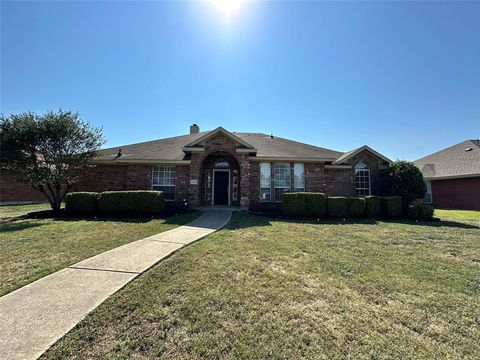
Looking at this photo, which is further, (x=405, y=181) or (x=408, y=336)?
(x=405, y=181)

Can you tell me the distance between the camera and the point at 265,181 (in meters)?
14.0

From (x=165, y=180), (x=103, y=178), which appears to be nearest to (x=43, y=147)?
(x=103, y=178)

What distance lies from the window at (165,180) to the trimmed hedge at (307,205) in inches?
271

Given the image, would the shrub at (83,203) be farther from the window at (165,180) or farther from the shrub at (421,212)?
the shrub at (421,212)

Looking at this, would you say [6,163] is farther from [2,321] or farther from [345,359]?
[345,359]

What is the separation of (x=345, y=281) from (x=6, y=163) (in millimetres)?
15358

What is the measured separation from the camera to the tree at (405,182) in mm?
12984

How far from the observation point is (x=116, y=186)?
14.1 metres

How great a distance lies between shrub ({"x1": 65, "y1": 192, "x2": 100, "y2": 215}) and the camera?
36.0ft

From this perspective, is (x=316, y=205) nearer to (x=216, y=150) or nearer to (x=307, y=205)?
(x=307, y=205)

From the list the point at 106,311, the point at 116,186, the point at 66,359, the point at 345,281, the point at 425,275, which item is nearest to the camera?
the point at 66,359

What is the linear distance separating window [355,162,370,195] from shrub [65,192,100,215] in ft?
49.8

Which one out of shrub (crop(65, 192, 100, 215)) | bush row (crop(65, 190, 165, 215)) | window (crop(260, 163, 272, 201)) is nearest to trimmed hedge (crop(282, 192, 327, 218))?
window (crop(260, 163, 272, 201))

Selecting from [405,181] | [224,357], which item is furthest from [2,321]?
[405,181]
